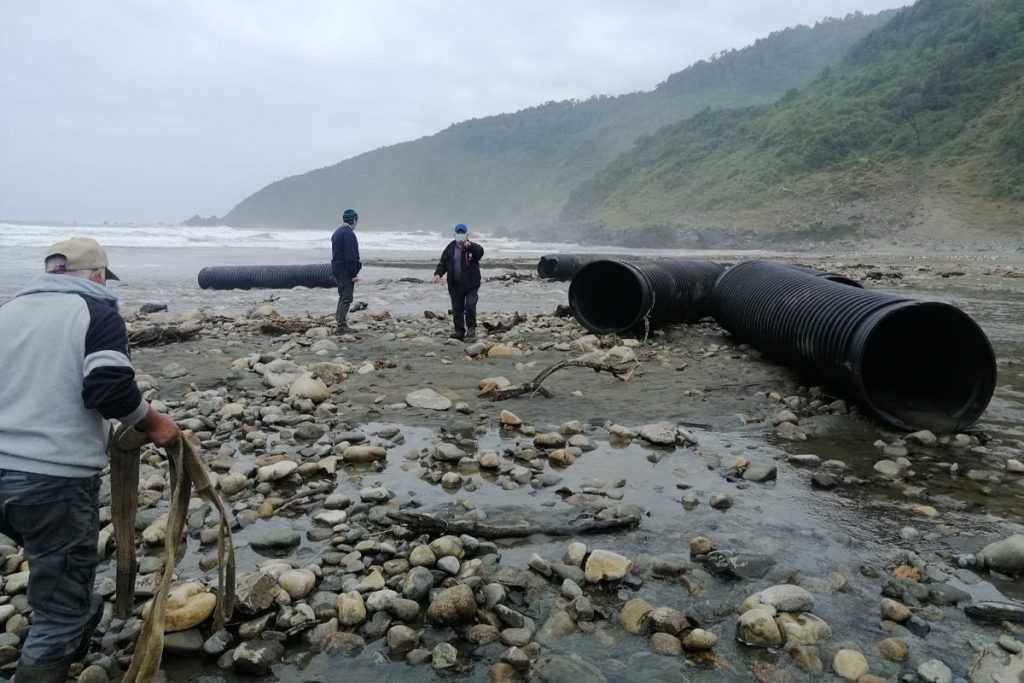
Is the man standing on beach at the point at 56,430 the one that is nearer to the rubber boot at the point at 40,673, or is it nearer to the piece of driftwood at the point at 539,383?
the rubber boot at the point at 40,673

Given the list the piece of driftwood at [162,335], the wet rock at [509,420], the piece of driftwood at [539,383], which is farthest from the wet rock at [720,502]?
the piece of driftwood at [162,335]

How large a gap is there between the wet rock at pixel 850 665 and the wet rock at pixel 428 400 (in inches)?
148

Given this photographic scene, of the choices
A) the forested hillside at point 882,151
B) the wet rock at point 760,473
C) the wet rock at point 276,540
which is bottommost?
the wet rock at point 276,540

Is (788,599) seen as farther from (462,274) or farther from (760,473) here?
(462,274)

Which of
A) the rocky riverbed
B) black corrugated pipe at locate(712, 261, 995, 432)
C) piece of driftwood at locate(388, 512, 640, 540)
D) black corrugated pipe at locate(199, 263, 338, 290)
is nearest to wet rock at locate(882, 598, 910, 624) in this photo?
the rocky riverbed

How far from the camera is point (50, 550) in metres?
2.25

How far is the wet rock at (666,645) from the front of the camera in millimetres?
2475

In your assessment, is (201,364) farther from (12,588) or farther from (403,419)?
(12,588)

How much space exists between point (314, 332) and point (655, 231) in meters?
43.7

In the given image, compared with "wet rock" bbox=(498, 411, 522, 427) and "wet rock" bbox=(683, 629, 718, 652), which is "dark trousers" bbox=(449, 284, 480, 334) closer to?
"wet rock" bbox=(498, 411, 522, 427)

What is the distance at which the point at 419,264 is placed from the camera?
26.4 metres

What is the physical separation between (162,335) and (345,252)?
2.74 m

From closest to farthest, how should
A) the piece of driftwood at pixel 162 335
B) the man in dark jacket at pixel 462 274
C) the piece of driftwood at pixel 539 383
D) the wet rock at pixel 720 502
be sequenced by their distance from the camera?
the wet rock at pixel 720 502, the piece of driftwood at pixel 539 383, the piece of driftwood at pixel 162 335, the man in dark jacket at pixel 462 274

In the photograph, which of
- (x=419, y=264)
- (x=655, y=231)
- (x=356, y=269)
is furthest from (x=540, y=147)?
(x=356, y=269)
